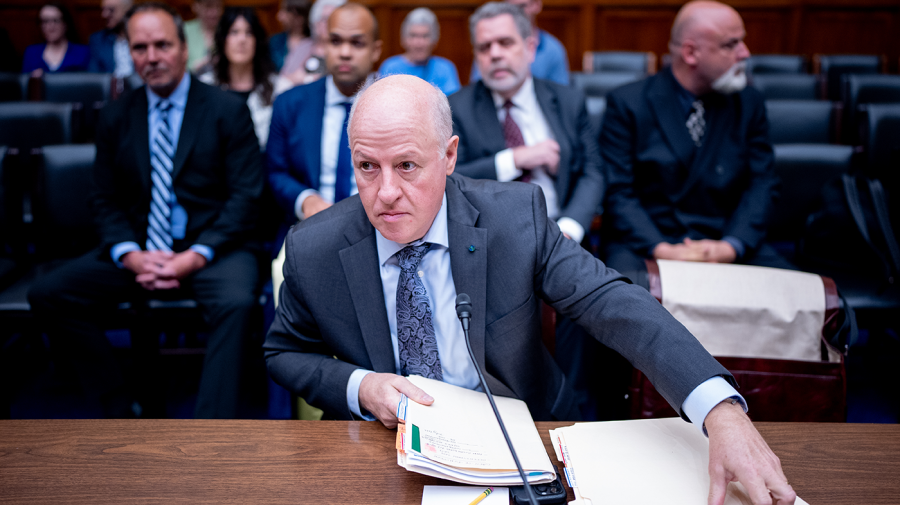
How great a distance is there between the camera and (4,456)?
99 centimetres

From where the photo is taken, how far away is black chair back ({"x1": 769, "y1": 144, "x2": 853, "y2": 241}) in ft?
8.27

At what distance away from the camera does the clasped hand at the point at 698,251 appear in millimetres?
2174

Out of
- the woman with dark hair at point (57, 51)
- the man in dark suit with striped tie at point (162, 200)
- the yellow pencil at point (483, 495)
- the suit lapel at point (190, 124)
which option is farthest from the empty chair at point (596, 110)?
the woman with dark hair at point (57, 51)

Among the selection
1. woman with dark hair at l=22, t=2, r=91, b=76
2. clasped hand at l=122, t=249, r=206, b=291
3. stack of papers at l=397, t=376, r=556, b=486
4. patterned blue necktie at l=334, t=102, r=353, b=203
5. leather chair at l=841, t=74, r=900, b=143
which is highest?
woman with dark hair at l=22, t=2, r=91, b=76

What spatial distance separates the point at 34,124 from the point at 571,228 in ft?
8.39

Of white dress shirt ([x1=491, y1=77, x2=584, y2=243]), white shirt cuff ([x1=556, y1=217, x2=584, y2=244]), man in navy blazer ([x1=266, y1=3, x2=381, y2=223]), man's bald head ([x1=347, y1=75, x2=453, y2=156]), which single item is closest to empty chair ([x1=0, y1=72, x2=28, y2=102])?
man in navy blazer ([x1=266, y1=3, x2=381, y2=223])

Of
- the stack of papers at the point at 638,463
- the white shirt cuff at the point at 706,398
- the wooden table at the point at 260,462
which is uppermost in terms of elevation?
the white shirt cuff at the point at 706,398

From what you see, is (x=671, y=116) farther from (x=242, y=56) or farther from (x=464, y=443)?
(x=242, y=56)

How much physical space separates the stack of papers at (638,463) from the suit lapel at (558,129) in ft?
4.66

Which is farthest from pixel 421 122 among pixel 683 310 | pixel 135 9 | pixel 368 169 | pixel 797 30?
pixel 797 30

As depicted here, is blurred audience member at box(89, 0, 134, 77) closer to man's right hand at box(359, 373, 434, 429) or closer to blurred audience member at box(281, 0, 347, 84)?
blurred audience member at box(281, 0, 347, 84)

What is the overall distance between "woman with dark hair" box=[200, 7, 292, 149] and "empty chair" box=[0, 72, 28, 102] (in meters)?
1.65

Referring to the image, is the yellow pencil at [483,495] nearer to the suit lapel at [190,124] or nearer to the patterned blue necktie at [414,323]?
the patterned blue necktie at [414,323]

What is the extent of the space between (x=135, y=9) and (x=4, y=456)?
205 centimetres
